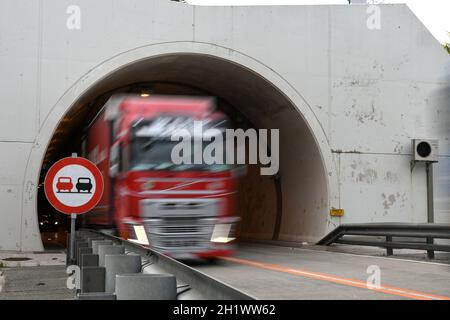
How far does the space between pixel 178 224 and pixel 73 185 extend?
3512 mm

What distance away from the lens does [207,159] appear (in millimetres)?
12648

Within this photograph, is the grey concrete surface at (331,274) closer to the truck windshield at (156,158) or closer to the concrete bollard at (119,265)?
the truck windshield at (156,158)

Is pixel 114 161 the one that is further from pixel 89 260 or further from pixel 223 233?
pixel 89 260

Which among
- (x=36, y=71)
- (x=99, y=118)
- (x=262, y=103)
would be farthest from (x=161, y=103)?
(x=262, y=103)

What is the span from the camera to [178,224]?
39.3 feet

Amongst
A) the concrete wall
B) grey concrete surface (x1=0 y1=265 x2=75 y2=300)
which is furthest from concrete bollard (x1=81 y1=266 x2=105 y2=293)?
the concrete wall

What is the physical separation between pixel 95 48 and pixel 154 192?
272 inches

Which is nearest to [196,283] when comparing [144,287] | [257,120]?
[144,287]

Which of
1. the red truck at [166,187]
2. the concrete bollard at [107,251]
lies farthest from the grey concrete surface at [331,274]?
the concrete bollard at [107,251]

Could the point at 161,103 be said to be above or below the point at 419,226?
above

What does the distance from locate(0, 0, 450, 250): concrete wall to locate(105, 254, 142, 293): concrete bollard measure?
11.2 metres
